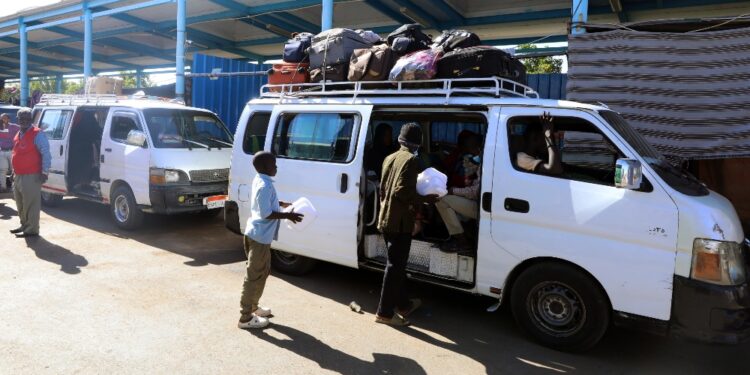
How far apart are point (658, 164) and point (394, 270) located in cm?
219

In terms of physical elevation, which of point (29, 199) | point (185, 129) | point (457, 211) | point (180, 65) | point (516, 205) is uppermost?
point (180, 65)

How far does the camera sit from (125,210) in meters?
7.64

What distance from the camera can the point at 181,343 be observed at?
387 cm

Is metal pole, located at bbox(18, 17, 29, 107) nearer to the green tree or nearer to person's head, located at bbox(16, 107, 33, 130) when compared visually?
person's head, located at bbox(16, 107, 33, 130)

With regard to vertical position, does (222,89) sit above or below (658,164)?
above

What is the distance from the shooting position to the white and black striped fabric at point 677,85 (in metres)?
5.41

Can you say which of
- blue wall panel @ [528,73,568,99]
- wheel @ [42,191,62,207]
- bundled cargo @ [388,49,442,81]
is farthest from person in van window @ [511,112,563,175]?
wheel @ [42,191,62,207]


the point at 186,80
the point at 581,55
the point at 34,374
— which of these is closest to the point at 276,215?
the point at 34,374

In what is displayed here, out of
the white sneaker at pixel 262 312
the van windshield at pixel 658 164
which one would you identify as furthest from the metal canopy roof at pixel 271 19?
the white sneaker at pixel 262 312

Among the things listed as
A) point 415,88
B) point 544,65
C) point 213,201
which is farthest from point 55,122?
point 544,65

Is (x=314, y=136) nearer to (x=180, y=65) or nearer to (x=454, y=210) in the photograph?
(x=454, y=210)

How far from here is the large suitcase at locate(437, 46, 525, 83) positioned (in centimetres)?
444

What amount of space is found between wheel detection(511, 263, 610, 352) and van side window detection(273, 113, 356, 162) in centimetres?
202

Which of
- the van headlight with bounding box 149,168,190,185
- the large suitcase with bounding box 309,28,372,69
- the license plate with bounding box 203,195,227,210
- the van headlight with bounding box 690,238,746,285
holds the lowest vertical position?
the license plate with bounding box 203,195,227,210
